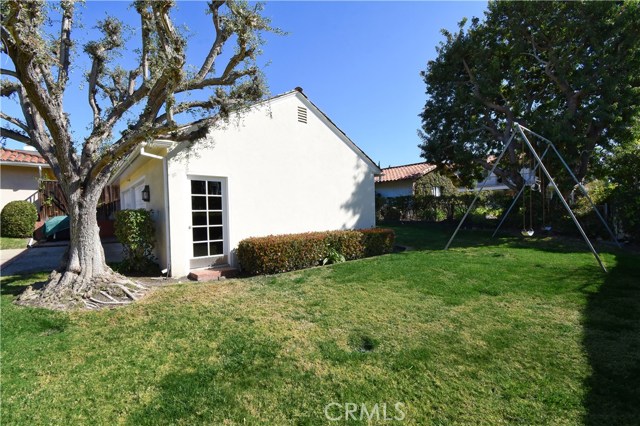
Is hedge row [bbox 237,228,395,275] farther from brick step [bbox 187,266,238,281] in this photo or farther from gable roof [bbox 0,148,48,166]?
gable roof [bbox 0,148,48,166]

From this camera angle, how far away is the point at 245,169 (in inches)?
335

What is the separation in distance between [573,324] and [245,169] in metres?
7.40

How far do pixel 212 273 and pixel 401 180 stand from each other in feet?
63.7

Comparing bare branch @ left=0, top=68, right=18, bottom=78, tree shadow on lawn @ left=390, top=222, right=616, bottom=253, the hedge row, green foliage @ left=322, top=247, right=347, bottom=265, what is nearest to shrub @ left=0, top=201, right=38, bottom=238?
bare branch @ left=0, top=68, right=18, bottom=78

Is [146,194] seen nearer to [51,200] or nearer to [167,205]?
[167,205]

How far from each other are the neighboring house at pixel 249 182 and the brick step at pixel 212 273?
24cm

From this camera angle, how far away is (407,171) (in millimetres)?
26062

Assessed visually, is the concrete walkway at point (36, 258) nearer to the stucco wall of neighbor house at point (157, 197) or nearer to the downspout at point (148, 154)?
the stucco wall of neighbor house at point (157, 197)

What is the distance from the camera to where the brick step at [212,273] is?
732cm

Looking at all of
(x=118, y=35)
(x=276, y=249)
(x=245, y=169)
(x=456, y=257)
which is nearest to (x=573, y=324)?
(x=456, y=257)

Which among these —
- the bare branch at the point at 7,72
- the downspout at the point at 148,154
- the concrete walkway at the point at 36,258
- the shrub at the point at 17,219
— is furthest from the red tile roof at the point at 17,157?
the bare branch at the point at 7,72

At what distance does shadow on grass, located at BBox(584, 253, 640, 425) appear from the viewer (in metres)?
2.70

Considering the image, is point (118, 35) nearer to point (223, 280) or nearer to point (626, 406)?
point (223, 280)

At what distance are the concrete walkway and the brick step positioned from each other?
3.85 metres
